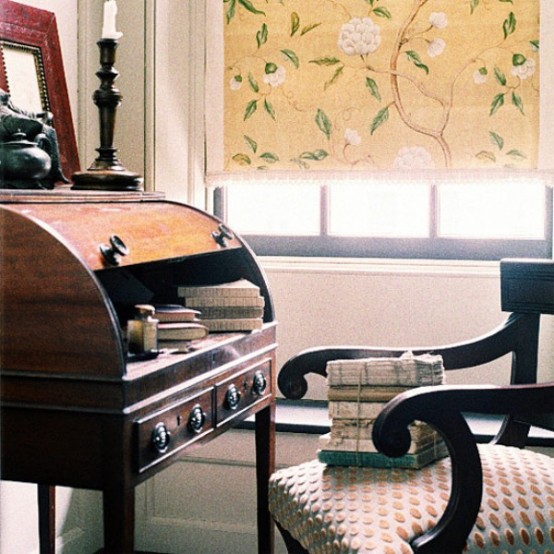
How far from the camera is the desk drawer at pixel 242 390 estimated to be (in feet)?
8.03

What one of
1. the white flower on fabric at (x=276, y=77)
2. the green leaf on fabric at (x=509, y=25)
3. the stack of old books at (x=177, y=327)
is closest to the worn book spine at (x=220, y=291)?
the stack of old books at (x=177, y=327)

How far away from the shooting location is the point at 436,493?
2107mm

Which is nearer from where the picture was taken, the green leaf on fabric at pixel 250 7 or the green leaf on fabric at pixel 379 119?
the green leaf on fabric at pixel 379 119

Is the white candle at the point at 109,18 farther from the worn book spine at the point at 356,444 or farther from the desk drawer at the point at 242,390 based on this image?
the worn book spine at the point at 356,444

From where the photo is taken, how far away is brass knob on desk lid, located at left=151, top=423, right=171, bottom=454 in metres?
2.08

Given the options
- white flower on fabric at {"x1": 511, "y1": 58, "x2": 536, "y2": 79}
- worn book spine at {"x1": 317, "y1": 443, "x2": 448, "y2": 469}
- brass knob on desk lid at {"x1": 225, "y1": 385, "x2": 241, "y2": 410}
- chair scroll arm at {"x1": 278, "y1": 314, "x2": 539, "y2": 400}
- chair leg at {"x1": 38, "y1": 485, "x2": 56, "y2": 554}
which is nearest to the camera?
worn book spine at {"x1": 317, "y1": 443, "x2": 448, "y2": 469}

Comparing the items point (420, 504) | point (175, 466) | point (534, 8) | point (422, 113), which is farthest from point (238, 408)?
point (534, 8)

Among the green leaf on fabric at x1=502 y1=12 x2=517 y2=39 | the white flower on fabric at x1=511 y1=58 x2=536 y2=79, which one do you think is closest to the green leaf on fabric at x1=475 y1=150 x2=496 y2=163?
the white flower on fabric at x1=511 y1=58 x2=536 y2=79

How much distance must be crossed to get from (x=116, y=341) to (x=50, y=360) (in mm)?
156

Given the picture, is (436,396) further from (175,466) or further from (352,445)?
(175,466)

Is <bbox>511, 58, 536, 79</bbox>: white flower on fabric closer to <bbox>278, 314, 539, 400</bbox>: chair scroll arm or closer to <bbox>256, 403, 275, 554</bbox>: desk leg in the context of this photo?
<bbox>278, 314, 539, 400</bbox>: chair scroll arm

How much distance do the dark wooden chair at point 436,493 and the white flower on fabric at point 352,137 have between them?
137 centimetres

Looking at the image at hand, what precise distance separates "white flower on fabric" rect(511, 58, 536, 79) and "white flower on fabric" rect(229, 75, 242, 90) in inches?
37.5

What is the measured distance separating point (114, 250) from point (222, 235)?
27.1 inches
